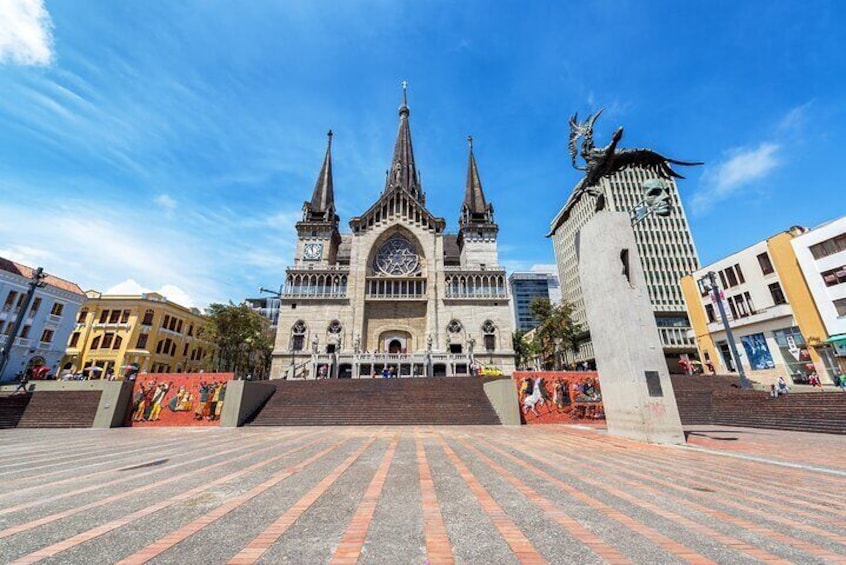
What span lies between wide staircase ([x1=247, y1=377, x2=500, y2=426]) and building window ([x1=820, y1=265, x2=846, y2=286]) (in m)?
25.2

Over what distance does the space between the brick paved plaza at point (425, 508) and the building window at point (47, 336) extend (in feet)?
105

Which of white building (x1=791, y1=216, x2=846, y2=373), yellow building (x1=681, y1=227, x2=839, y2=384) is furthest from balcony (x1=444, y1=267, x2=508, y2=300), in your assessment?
white building (x1=791, y1=216, x2=846, y2=373)

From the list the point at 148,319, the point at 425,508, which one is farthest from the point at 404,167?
the point at 425,508

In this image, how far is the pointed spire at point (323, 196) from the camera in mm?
47188

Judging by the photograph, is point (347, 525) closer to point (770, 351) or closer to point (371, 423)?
point (371, 423)

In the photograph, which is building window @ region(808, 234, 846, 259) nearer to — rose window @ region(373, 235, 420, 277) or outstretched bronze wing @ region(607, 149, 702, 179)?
outstretched bronze wing @ region(607, 149, 702, 179)

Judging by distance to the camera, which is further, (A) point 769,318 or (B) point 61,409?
(A) point 769,318

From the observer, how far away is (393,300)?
1598 inches

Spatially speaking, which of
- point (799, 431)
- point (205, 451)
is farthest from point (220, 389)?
point (799, 431)

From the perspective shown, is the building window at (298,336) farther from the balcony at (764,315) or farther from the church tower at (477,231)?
the balcony at (764,315)

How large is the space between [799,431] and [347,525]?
62.0 ft

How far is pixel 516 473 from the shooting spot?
5.86m

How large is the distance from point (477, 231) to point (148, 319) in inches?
1599

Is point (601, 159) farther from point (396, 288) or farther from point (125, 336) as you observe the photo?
point (125, 336)
